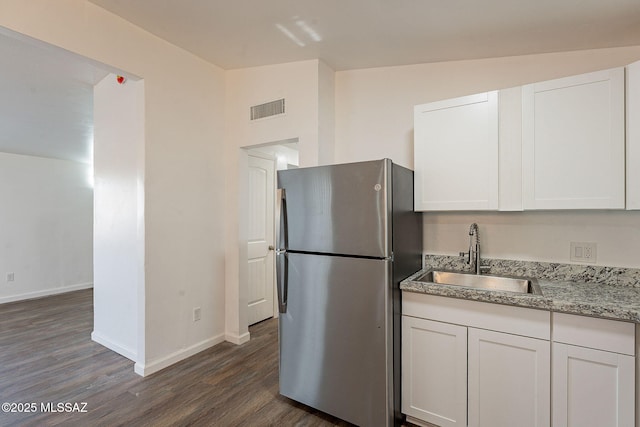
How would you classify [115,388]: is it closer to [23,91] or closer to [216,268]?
[216,268]

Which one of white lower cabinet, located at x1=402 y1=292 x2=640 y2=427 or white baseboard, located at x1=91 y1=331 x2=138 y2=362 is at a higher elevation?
white lower cabinet, located at x1=402 y1=292 x2=640 y2=427

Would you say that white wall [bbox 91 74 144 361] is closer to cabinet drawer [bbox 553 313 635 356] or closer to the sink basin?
the sink basin

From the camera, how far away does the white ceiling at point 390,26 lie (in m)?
1.86

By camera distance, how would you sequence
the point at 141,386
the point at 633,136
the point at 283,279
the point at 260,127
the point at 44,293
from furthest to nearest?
1. the point at 44,293
2. the point at 260,127
3. the point at 141,386
4. the point at 283,279
5. the point at 633,136

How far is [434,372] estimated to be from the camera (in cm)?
186

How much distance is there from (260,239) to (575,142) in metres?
3.08

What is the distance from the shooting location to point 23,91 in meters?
3.03

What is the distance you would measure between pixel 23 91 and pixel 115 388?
292cm

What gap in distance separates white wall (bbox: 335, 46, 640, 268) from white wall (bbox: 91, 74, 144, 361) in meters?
1.82

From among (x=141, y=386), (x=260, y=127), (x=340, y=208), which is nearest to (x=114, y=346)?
(x=141, y=386)

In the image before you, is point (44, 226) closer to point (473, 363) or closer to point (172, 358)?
point (172, 358)

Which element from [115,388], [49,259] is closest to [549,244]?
[115,388]

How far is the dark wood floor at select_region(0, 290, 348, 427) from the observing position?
80.0 inches

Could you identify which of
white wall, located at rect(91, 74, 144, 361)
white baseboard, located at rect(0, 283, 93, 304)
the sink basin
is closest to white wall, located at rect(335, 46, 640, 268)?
the sink basin
